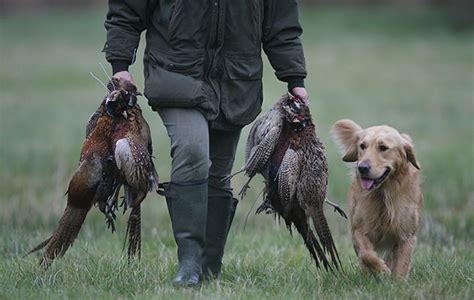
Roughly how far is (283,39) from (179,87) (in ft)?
2.74

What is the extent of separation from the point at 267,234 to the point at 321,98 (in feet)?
39.3

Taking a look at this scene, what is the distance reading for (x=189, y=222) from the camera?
248 inches

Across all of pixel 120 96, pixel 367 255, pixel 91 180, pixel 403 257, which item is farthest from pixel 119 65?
pixel 403 257

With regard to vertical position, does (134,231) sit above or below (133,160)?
below

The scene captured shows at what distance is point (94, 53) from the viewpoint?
1126 inches

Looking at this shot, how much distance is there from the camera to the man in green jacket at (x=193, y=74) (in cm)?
625

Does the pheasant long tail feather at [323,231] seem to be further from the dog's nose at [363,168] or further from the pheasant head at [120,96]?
the pheasant head at [120,96]

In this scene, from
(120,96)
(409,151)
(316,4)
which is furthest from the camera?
(316,4)

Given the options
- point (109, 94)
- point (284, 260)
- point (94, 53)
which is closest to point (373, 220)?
point (284, 260)

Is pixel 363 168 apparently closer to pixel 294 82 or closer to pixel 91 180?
pixel 294 82

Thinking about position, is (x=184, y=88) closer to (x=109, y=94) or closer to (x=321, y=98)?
(x=109, y=94)

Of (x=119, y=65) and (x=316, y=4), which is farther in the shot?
(x=316, y=4)

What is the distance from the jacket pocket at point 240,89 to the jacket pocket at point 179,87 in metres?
0.10

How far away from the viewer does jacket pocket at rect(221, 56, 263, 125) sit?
21.0 ft
